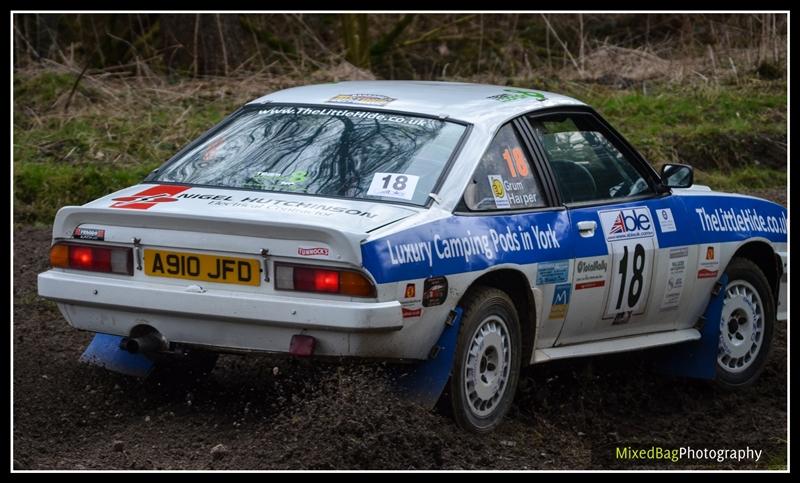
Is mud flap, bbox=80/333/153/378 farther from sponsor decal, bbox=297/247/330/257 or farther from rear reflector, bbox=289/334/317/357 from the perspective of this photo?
sponsor decal, bbox=297/247/330/257

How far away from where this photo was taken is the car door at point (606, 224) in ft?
21.8

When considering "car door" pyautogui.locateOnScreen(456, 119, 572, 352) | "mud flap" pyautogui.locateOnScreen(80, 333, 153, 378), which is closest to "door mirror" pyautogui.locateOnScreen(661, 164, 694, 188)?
"car door" pyautogui.locateOnScreen(456, 119, 572, 352)

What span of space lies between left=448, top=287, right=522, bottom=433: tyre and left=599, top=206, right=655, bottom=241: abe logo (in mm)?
833

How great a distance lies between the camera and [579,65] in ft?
53.1

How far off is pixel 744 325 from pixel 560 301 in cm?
196

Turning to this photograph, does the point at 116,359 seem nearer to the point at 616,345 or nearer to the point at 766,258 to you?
the point at 616,345

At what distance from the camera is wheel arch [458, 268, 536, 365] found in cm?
613

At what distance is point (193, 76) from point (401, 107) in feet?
29.4

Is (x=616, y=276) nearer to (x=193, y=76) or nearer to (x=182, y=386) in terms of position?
(x=182, y=386)

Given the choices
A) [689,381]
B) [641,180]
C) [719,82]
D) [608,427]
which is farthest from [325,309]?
[719,82]

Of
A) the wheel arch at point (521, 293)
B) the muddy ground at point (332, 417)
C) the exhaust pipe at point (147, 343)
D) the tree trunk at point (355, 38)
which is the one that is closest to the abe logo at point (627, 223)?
the wheel arch at point (521, 293)

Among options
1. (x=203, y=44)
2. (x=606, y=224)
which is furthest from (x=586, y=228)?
(x=203, y=44)

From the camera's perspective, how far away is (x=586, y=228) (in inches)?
Result: 260

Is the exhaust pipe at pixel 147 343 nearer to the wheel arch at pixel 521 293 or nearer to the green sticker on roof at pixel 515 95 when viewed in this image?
the wheel arch at pixel 521 293
